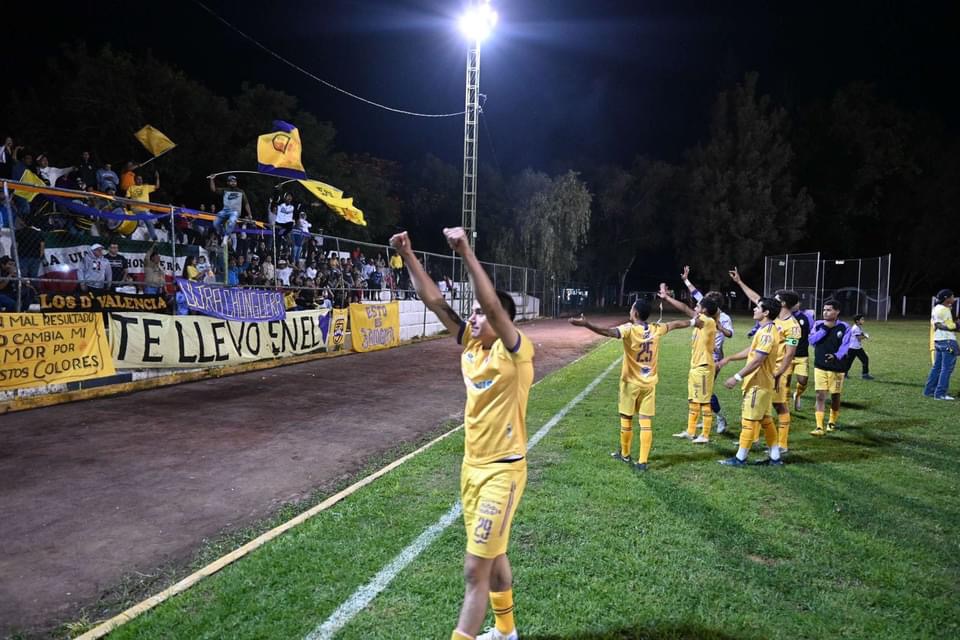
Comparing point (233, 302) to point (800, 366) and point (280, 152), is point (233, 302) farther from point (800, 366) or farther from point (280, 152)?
point (800, 366)

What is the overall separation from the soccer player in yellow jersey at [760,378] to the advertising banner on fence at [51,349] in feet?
34.0

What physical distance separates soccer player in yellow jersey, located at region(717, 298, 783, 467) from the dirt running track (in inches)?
168

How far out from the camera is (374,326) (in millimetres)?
18781

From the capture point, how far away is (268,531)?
15.3 feet

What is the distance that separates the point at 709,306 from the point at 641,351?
170 cm

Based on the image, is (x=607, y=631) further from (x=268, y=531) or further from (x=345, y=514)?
(x=268, y=531)

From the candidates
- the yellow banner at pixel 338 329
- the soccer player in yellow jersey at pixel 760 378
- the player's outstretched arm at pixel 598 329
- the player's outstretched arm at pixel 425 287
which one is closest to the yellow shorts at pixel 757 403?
the soccer player in yellow jersey at pixel 760 378

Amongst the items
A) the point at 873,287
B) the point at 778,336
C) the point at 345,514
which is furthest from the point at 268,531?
the point at 873,287

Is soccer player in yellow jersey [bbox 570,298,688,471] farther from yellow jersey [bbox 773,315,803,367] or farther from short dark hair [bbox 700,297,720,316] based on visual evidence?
yellow jersey [bbox 773,315,803,367]

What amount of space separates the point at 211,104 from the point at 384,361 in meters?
21.2

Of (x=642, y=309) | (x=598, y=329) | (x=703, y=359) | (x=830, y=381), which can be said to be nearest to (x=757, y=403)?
(x=703, y=359)

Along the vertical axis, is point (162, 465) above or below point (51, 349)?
below

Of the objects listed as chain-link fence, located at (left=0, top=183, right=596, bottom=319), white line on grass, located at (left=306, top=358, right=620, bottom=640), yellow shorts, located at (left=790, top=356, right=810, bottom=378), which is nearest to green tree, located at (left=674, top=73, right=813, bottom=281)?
chain-link fence, located at (left=0, top=183, right=596, bottom=319)

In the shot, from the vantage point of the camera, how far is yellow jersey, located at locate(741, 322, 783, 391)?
6422 mm
